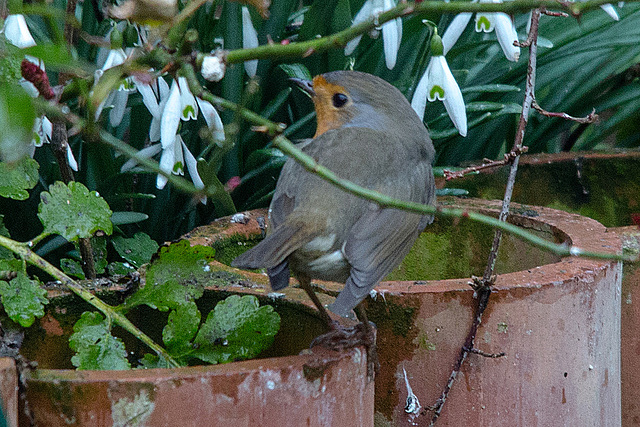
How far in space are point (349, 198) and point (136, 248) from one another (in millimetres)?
1020

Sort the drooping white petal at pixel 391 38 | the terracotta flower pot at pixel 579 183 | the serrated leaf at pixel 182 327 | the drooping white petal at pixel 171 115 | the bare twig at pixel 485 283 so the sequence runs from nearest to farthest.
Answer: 1. the serrated leaf at pixel 182 327
2. the bare twig at pixel 485 283
3. the drooping white petal at pixel 171 115
4. the drooping white petal at pixel 391 38
5. the terracotta flower pot at pixel 579 183

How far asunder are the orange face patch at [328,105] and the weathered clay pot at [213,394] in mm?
773

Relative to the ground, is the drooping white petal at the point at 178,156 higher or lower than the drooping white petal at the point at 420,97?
lower

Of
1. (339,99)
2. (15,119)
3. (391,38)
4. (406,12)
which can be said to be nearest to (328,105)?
(339,99)

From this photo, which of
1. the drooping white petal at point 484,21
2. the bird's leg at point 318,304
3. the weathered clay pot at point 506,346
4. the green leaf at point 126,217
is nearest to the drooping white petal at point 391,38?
the drooping white petal at point 484,21

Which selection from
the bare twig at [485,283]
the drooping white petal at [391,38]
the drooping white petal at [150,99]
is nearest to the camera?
the bare twig at [485,283]

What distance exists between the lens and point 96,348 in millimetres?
1530

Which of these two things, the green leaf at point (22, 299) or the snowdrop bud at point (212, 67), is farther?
the green leaf at point (22, 299)

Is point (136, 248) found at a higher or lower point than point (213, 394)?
higher

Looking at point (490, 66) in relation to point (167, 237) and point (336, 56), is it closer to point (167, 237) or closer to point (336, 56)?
point (336, 56)

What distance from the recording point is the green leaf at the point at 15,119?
48 cm

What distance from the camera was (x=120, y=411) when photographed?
131 centimetres

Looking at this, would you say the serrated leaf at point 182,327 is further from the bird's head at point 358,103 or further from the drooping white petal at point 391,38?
the drooping white petal at point 391,38

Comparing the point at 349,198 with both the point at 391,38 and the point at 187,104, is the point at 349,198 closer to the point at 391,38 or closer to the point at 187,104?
the point at 187,104
